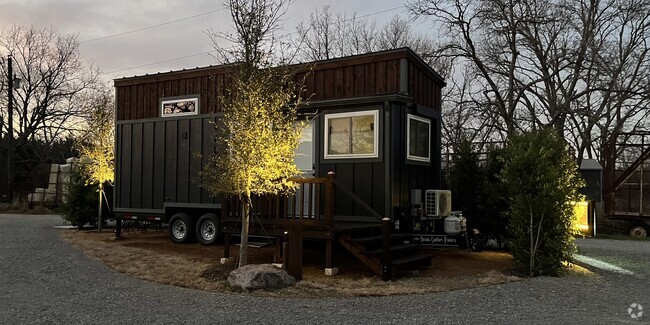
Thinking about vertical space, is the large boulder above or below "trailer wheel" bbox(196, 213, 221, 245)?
below

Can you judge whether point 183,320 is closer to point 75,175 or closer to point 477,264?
point 477,264

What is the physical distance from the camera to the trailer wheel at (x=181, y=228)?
36.2 ft

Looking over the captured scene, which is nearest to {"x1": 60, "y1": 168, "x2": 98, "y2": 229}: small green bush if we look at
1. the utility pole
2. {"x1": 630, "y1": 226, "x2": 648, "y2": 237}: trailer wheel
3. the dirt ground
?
the dirt ground

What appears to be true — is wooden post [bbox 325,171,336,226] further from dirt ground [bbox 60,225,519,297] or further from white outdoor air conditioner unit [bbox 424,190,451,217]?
white outdoor air conditioner unit [bbox 424,190,451,217]

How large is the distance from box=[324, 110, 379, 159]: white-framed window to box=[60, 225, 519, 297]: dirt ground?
1.69 m

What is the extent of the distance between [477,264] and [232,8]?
5681 millimetres

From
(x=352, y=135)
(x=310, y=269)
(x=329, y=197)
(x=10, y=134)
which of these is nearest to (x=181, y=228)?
(x=310, y=269)

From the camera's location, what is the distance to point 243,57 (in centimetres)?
780

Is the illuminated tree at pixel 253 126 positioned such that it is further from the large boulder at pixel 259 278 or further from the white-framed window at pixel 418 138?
the white-framed window at pixel 418 138

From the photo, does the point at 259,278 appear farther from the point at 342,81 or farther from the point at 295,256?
the point at 342,81

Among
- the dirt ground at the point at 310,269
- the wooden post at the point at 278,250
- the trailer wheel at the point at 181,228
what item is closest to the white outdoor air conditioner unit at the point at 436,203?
the dirt ground at the point at 310,269

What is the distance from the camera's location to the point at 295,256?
7473 millimetres

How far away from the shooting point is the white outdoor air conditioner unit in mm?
9070

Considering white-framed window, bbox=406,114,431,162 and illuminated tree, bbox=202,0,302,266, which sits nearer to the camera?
illuminated tree, bbox=202,0,302,266
